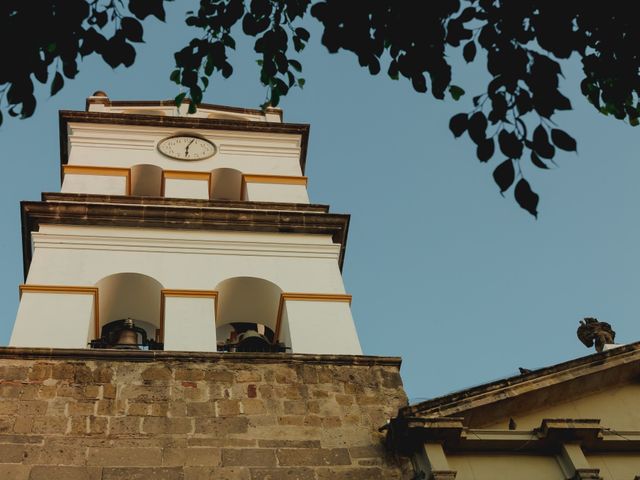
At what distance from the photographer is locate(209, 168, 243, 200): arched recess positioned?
1480cm

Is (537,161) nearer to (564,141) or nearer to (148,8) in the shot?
(564,141)

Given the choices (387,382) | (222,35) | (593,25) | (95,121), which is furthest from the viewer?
(95,121)

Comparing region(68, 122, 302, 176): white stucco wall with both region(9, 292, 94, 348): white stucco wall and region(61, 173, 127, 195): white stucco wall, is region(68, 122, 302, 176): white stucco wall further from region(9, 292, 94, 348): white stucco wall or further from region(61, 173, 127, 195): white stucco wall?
region(9, 292, 94, 348): white stucco wall

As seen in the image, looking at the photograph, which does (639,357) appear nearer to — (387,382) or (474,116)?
(387,382)

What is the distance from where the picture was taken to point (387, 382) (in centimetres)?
966

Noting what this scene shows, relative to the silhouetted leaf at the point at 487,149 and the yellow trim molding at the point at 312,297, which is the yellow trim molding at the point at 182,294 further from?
the silhouetted leaf at the point at 487,149

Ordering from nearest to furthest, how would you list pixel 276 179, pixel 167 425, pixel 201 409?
pixel 167 425 < pixel 201 409 < pixel 276 179

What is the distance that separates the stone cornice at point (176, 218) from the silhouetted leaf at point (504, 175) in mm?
7024

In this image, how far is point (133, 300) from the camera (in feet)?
38.0

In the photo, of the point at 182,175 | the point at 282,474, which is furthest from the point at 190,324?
the point at 182,175

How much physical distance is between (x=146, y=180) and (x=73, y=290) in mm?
4175

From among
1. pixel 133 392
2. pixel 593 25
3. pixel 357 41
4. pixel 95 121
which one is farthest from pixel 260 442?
pixel 95 121

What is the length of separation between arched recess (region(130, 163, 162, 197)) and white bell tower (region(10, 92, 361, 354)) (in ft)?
0.07

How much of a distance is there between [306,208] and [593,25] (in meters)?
7.66
